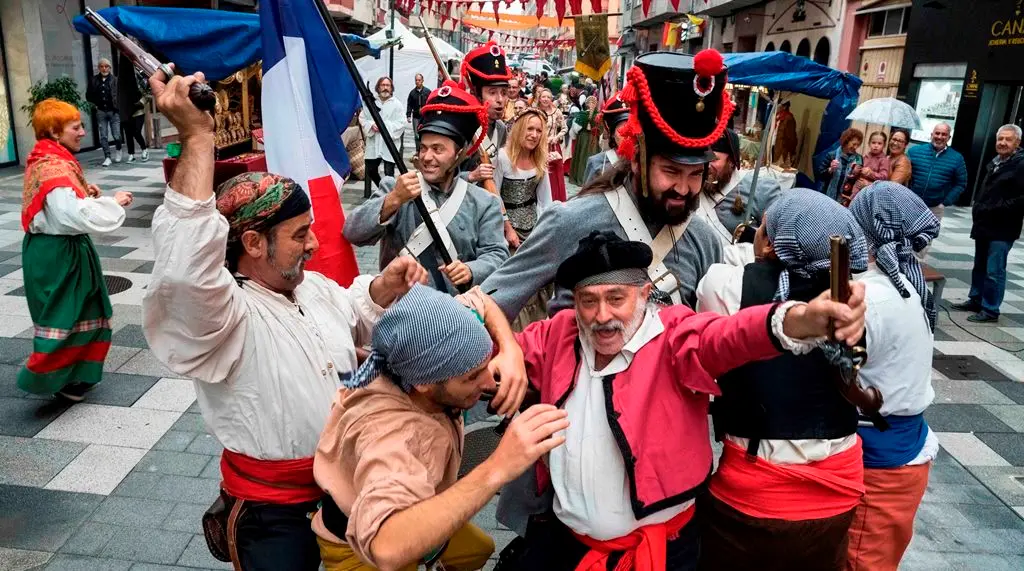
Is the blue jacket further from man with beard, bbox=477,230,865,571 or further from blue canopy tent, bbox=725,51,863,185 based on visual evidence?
man with beard, bbox=477,230,865,571

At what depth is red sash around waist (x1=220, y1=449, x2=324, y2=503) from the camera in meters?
2.29

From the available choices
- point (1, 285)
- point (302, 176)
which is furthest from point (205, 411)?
point (1, 285)

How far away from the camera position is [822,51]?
67.9ft

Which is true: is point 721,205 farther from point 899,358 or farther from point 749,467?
point 749,467

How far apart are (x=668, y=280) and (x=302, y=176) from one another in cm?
177

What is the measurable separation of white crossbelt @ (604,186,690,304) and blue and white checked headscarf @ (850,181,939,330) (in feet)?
2.28

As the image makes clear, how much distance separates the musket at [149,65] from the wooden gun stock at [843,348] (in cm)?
153

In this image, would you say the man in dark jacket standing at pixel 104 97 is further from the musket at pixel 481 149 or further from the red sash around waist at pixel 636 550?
the red sash around waist at pixel 636 550

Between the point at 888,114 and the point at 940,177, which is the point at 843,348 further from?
the point at 888,114

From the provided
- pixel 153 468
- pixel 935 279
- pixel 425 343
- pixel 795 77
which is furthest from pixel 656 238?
pixel 795 77

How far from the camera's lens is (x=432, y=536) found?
1.65 m

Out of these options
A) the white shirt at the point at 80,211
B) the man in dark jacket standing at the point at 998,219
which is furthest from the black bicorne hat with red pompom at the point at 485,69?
the man in dark jacket standing at the point at 998,219

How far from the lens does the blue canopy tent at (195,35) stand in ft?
27.0

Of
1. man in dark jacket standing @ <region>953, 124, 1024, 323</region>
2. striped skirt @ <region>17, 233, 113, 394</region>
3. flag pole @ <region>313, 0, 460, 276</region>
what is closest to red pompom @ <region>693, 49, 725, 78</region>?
flag pole @ <region>313, 0, 460, 276</region>
